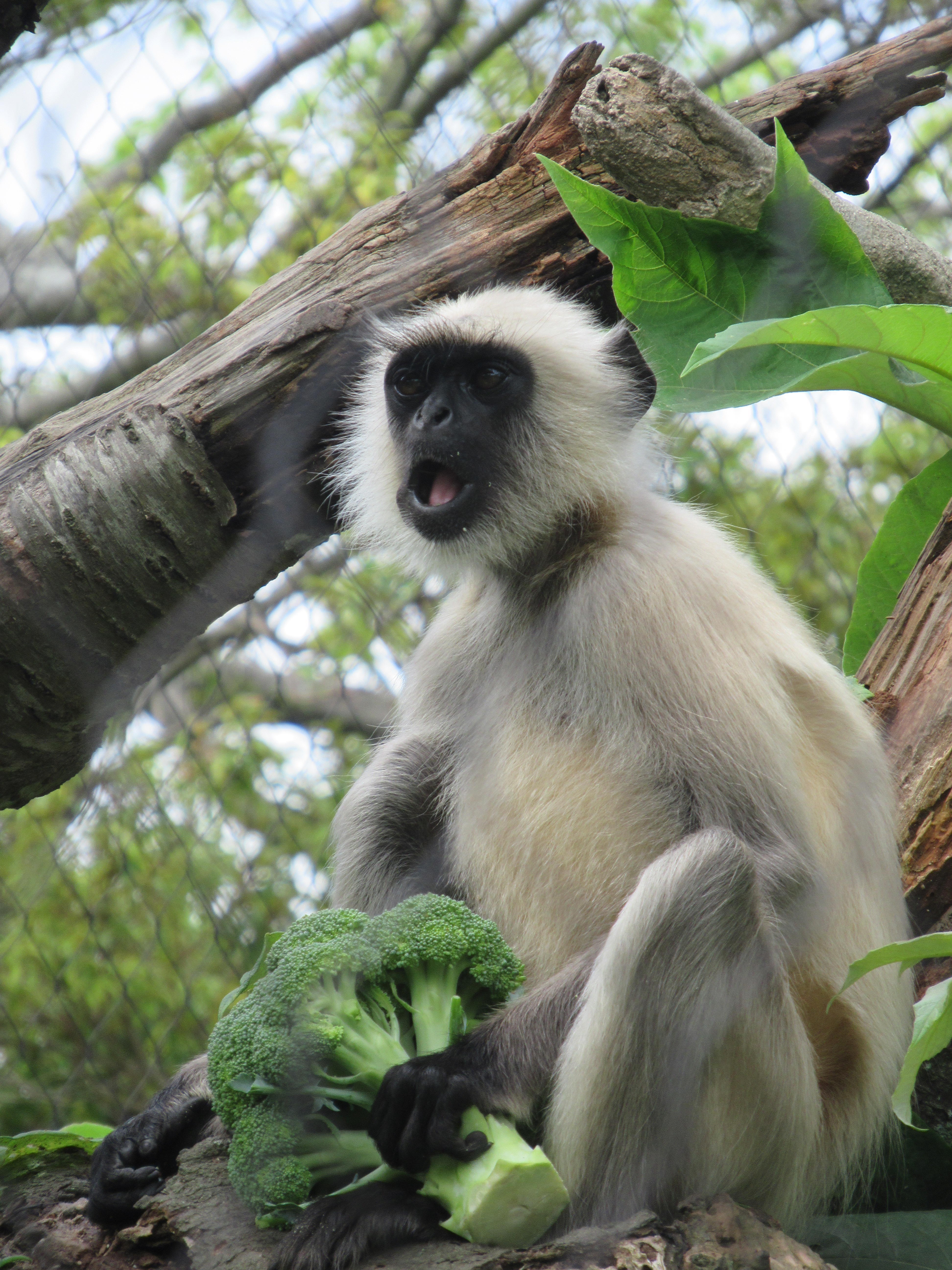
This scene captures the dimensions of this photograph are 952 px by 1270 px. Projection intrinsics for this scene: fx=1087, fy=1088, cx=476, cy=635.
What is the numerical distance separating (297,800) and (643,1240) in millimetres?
4951

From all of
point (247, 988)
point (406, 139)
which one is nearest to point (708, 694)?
point (247, 988)

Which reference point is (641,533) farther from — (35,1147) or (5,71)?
(5,71)

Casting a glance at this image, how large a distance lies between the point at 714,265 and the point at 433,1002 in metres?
1.39

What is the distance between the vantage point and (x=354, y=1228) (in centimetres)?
157

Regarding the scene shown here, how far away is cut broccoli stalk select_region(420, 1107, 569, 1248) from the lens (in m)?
1.49

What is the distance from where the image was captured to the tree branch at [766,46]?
5.52m

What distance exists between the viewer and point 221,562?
94.0 inches

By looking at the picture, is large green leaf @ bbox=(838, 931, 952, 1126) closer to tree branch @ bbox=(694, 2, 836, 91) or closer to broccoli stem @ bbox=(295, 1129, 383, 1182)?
broccoli stem @ bbox=(295, 1129, 383, 1182)

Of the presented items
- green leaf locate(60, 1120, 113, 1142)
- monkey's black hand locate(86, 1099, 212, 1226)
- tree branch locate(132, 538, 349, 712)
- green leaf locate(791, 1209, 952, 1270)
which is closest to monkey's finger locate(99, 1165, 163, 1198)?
monkey's black hand locate(86, 1099, 212, 1226)

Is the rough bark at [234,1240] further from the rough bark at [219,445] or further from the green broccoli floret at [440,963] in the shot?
the rough bark at [219,445]

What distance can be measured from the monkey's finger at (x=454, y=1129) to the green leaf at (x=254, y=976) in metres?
0.60

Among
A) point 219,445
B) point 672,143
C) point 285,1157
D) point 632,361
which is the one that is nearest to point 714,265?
point 672,143

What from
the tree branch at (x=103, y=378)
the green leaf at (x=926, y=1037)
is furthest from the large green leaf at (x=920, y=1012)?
the tree branch at (x=103, y=378)

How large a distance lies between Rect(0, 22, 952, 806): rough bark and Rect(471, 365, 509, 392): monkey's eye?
0.96 ft
